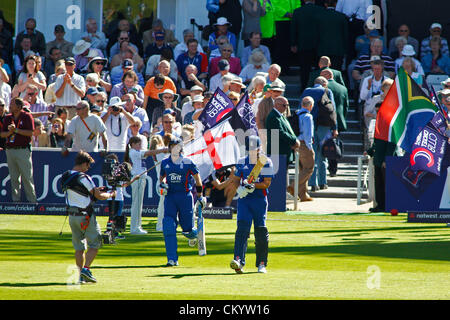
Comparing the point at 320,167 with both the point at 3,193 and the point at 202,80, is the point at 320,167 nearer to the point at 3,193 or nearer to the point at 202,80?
the point at 202,80

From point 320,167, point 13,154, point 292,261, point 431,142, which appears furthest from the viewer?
point 320,167

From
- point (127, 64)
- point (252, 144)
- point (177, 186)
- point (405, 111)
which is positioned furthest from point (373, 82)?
point (252, 144)

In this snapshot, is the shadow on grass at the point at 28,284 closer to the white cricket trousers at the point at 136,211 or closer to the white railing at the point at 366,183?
the white cricket trousers at the point at 136,211

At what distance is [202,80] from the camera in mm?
24484

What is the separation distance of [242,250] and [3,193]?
368 inches

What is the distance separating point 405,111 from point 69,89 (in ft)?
26.3

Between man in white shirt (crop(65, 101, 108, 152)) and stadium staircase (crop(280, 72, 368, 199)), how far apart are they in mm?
4898

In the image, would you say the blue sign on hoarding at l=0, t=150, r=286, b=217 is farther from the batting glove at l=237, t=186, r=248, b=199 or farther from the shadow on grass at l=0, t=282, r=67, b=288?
the shadow on grass at l=0, t=282, r=67, b=288

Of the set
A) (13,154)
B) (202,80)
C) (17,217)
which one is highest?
(202,80)

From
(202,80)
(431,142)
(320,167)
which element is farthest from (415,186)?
(202,80)

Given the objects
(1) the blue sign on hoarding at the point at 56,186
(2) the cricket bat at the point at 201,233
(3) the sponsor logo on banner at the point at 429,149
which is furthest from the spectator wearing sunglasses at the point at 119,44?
(2) the cricket bat at the point at 201,233

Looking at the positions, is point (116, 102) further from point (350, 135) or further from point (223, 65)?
point (350, 135)

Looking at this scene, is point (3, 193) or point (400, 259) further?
point (3, 193)
